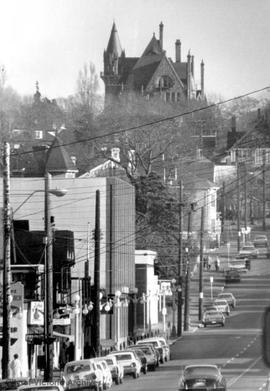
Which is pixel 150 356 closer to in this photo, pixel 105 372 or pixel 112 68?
pixel 105 372

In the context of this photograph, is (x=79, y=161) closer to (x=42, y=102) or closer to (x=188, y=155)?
(x=188, y=155)

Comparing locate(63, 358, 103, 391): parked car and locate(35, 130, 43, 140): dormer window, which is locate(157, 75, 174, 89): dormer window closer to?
locate(35, 130, 43, 140): dormer window

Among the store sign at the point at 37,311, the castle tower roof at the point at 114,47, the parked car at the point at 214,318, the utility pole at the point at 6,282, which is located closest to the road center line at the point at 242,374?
the store sign at the point at 37,311

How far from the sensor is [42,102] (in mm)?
178500

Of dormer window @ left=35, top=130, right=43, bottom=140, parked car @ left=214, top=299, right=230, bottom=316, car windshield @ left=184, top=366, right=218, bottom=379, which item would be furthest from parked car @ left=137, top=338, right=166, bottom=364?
dormer window @ left=35, top=130, right=43, bottom=140

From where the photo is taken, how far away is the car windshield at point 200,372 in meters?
44.4

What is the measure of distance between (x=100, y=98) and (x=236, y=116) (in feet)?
63.8

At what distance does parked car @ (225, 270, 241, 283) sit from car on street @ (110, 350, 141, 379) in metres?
53.1

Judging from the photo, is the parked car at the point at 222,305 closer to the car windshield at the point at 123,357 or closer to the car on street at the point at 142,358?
the car on street at the point at 142,358

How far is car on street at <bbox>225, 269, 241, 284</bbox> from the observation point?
107m

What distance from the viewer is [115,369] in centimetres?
5150

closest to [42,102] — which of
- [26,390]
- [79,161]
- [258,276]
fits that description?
[79,161]

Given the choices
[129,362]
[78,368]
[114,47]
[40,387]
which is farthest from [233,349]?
[114,47]

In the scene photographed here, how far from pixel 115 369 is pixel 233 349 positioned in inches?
727
